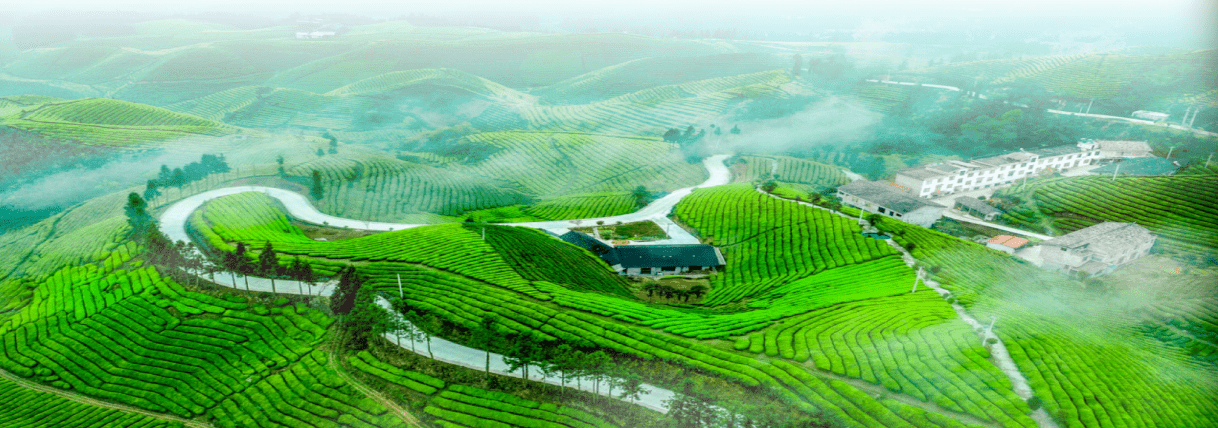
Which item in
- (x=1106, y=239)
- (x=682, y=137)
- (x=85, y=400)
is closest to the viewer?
(x=85, y=400)

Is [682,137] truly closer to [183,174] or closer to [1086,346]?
[183,174]

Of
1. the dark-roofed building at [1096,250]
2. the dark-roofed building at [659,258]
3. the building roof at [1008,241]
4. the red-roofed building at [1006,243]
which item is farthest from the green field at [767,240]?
the dark-roofed building at [1096,250]

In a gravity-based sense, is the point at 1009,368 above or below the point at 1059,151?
below

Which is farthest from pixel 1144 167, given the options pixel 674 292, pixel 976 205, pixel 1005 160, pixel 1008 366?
pixel 674 292

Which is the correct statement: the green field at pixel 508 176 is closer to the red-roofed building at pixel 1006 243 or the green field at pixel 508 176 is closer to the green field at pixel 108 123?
the green field at pixel 108 123

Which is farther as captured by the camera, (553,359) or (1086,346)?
(1086,346)

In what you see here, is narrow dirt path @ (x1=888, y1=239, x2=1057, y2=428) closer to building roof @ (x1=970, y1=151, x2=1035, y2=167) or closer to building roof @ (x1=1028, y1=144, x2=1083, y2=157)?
building roof @ (x1=970, y1=151, x2=1035, y2=167)
